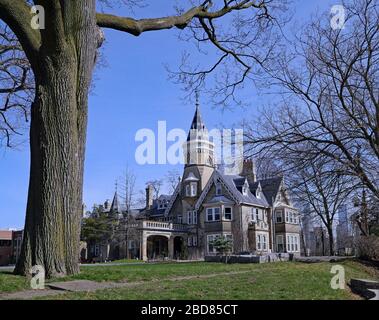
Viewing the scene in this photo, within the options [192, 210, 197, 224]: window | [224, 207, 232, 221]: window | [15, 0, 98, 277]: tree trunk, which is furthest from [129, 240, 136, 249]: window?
[15, 0, 98, 277]: tree trunk

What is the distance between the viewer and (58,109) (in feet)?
33.2

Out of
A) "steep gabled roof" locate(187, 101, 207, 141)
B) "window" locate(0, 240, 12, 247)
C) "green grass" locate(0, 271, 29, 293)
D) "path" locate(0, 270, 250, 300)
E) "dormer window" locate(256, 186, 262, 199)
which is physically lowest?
"path" locate(0, 270, 250, 300)

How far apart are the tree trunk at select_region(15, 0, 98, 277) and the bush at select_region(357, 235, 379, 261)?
1912cm

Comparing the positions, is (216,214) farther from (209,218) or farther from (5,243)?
(5,243)

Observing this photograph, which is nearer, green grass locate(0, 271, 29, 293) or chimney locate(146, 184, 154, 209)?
green grass locate(0, 271, 29, 293)

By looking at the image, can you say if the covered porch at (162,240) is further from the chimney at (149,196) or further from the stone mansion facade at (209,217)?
the chimney at (149,196)

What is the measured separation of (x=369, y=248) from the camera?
80.8ft

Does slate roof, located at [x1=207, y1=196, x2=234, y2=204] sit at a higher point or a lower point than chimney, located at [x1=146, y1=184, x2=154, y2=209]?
lower

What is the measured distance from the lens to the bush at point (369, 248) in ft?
79.4

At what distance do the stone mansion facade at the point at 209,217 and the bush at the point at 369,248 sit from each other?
55.4 ft

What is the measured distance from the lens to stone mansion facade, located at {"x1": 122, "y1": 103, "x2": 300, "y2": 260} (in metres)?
45.2

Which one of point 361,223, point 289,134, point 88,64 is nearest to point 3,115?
point 88,64

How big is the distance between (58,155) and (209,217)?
37300 mm

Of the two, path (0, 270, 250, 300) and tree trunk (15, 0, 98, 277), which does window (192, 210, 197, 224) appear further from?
path (0, 270, 250, 300)
